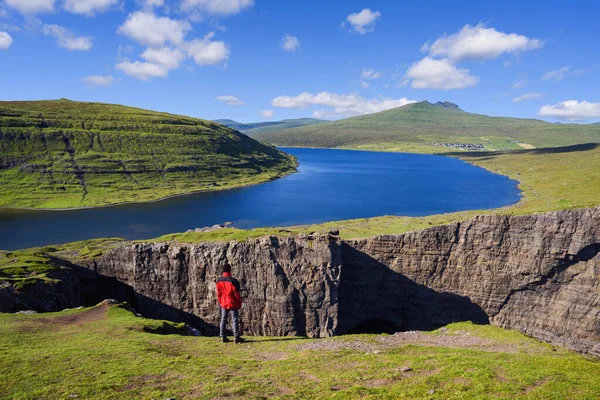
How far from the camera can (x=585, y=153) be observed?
635 feet

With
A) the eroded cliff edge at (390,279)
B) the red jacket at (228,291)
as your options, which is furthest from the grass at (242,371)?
the eroded cliff edge at (390,279)

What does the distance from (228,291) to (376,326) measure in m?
25.1

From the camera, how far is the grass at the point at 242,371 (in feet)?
47.9

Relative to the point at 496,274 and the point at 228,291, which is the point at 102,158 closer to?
the point at 228,291

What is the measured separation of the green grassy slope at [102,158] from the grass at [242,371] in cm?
10946

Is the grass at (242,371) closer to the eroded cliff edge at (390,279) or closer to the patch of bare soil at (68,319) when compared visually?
the patch of bare soil at (68,319)

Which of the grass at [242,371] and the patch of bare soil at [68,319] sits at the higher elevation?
the grass at [242,371]

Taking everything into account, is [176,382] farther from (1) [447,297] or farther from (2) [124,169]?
(2) [124,169]

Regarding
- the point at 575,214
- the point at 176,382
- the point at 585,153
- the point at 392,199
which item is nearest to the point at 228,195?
the point at 392,199

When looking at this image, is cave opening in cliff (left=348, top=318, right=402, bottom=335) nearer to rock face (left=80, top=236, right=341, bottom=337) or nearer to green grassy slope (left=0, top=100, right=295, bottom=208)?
rock face (left=80, top=236, right=341, bottom=337)

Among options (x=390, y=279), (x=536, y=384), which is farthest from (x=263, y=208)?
(x=536, y=384)

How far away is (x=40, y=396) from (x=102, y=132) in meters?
168

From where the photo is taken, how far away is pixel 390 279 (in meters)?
40.7

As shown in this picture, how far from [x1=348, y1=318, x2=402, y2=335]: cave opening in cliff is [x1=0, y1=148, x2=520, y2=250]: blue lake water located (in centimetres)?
5763
